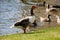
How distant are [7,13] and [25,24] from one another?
32.4 feet

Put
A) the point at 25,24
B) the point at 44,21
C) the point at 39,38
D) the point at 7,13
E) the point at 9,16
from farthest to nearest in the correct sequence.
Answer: the point at 7,13
the point at 9,16
the point at 44,21
the point at 25,24
the point at 39,38

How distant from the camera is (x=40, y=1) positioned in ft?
104

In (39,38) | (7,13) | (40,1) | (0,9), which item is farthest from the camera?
(40,1)

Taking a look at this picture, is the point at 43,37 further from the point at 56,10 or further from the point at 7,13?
the point at 56,10

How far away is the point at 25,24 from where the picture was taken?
1244 centimetres

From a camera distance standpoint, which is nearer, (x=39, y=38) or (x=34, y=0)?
(x=39, y=38)

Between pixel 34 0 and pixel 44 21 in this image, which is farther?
pixel 34 0

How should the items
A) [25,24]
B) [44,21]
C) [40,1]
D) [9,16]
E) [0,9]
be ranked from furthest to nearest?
[40,1]
[0,9]
[9,16]
[44,21]
[25,24]

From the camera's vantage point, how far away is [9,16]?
20.7m

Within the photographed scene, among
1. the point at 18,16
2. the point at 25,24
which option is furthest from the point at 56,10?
the point at 25,24

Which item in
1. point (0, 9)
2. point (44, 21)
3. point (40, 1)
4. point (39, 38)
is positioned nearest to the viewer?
point (39, 38)

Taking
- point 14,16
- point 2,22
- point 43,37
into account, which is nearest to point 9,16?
point 14,16

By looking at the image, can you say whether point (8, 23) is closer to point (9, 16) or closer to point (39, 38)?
point (9, 16)

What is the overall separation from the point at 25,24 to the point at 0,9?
12.4 m
